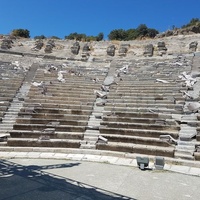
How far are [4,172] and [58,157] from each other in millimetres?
2424

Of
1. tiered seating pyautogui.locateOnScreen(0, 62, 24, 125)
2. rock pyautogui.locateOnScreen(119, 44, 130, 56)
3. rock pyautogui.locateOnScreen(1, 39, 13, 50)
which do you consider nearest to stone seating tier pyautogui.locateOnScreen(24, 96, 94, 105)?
tiered seating pyautogui.locateOnScreen(0, 62, 24, 125)

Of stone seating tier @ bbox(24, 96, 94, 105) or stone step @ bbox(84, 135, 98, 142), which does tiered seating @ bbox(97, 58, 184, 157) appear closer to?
stone step @ bbox(84, 135, 98, 142)

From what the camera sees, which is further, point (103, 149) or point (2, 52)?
point (2, 52)

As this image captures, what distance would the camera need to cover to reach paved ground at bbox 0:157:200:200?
22.3ft

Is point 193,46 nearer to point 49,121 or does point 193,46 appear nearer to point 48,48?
point 48,48

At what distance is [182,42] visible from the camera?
21.4 meters

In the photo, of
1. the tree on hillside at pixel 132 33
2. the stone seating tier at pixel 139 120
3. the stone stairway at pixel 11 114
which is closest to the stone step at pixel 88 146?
the stone seating tier at pixel 139 120

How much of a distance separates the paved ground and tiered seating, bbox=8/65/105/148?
2223mm

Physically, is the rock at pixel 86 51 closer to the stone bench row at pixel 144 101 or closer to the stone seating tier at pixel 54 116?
the stone bench row at pixel 144 101

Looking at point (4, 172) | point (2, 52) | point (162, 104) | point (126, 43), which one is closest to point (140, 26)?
point (126, 43)

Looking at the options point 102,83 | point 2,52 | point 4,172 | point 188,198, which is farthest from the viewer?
point 2,52

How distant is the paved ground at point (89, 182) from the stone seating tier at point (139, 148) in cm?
152

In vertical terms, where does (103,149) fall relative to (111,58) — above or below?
below

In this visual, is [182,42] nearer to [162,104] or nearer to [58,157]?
[162,104]
